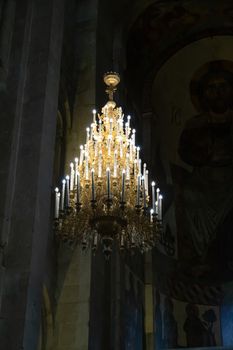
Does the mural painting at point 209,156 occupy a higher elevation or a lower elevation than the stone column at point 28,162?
higher

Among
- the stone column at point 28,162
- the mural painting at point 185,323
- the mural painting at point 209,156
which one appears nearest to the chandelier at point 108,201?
the stone column at point 28,162

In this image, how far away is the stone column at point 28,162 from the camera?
18.8 feet

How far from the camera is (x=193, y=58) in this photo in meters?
14.8

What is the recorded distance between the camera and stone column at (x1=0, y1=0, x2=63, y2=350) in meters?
5.73

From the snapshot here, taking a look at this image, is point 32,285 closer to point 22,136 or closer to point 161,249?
point 22,136

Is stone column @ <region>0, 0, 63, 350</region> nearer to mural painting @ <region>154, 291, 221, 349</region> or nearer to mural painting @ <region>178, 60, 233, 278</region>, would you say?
mural painting @ <region>154, 291, 221, 349</region>

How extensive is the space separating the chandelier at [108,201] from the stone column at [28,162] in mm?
460

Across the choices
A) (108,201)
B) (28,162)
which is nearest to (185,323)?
(108,201)

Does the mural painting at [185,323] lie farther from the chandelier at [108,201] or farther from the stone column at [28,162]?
the stone column at [28,162]

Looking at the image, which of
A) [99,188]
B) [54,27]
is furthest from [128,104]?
[99,188]

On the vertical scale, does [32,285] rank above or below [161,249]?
below

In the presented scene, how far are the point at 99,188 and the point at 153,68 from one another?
8080mm

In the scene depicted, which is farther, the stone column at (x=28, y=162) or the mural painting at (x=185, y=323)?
the mural painting at (x=185, y=323)

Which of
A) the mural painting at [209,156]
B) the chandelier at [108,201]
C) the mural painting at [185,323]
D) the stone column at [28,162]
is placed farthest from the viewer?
the mural painting at [209,156]
